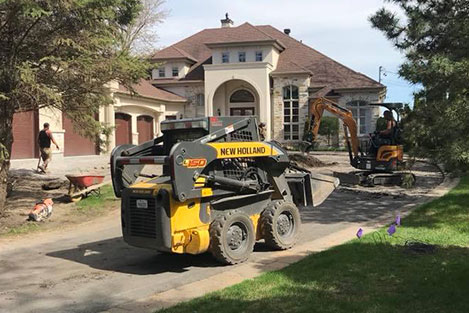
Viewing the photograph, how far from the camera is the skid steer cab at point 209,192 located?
250 inches

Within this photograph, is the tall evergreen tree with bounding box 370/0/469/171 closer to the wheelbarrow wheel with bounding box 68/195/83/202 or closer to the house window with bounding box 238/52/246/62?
the wheelbarrow wheel with bounding box 68/195/83/202

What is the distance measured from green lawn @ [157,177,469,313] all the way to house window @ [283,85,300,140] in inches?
1163

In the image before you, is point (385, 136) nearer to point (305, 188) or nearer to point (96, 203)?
point (305, 188)

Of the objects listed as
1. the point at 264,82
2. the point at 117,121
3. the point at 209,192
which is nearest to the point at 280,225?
the point at 209,192

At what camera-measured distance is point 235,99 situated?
38969 mm

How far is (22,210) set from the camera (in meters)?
12.0

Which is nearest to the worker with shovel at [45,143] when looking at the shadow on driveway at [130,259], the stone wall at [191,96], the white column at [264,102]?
the shadow on driveway at [130,259]

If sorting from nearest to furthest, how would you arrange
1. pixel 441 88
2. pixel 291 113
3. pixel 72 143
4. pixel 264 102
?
pixel 441 88 < pixel 72 143 < pixel 264 102 < pixel 291 113

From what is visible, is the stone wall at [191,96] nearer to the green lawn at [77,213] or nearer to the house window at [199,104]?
the house window at [199,104]

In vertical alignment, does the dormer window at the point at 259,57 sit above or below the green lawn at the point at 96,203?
above

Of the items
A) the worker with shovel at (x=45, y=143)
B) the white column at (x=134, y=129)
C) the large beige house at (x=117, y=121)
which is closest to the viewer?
the worker with shovel at (x=45, y=143)

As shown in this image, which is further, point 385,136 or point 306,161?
point 306,161

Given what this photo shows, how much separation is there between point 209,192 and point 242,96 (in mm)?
32542

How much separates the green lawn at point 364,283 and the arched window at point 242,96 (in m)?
31.3
